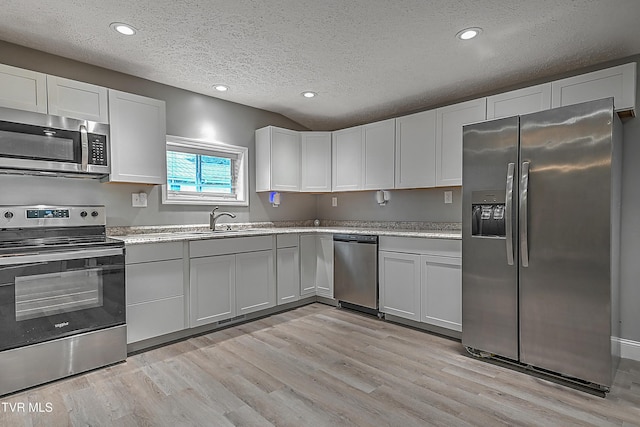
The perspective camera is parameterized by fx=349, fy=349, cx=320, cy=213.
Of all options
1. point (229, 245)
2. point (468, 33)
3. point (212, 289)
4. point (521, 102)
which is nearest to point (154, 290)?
point (212, 289)

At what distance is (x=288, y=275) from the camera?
3875 millimetres

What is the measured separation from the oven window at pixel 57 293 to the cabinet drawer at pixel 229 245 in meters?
0.77

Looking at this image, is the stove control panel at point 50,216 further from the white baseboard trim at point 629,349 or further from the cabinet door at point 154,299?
the white baseboard trim at point 629,349

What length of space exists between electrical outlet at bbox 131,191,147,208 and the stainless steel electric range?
47 cm

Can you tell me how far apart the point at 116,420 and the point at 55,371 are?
0.78 metres

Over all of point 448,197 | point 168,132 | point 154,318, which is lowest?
point 154,318

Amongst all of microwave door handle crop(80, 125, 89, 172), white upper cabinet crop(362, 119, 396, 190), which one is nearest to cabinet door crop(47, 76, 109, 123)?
microwave door handle crop(80, 125, 89, 172)

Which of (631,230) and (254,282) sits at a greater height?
(631,230)

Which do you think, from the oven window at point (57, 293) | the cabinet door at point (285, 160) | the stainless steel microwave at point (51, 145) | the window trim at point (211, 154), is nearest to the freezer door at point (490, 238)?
the cabinet door at point (285, 160)

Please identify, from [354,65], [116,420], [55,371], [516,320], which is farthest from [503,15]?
[55,371]

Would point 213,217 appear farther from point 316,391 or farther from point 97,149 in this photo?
point 316,391

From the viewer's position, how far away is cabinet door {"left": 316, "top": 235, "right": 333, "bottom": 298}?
4.05m

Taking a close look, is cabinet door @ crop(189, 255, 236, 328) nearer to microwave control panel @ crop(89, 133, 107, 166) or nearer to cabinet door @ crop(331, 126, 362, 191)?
microwave control panel @ crop(89, 133, 107, 166)

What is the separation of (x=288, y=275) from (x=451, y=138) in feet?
7.25
